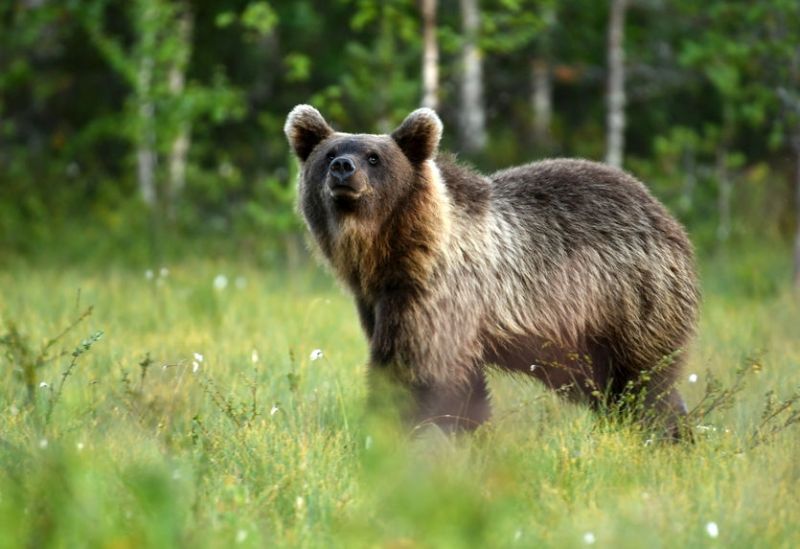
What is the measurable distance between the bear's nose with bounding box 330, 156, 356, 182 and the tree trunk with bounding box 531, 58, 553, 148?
42.2 ft

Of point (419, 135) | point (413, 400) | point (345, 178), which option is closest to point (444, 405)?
point (413, 400)

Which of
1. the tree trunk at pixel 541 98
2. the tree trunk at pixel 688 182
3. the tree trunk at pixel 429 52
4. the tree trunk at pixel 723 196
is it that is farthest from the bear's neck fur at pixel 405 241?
the tree trunk at pixel 541 98

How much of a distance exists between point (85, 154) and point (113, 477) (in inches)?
588

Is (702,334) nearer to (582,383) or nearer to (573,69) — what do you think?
(582,383)

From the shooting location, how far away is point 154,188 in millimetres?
15016

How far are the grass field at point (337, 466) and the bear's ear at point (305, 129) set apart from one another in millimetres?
1223

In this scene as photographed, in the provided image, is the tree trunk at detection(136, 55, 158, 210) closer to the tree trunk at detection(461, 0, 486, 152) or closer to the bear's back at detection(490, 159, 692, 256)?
the tree trunk at detection(461, 0, 486, 152)

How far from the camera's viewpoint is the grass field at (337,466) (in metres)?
3.62

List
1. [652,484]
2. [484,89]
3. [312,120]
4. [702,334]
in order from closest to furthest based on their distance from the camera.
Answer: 1. [652,484]
2. [312,120]
3. [702,334]
4. [484,89]

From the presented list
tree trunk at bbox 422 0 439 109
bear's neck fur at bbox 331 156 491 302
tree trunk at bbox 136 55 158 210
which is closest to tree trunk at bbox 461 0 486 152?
tree trunk at bbox 422 0 439 109

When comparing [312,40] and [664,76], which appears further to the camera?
[312,40]

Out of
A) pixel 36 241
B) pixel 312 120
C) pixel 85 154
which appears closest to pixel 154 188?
pixel 36 241

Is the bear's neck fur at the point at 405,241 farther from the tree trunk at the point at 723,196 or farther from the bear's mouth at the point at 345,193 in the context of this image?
the tree trunk at the point at 723,196

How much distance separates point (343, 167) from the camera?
5258mm
